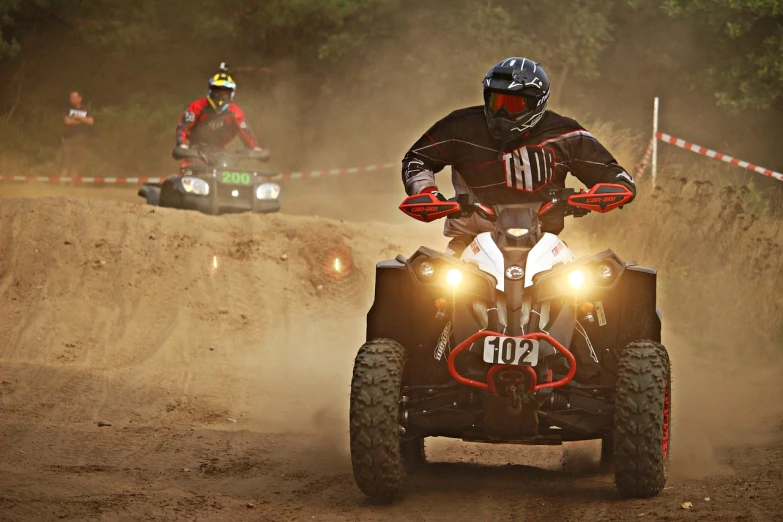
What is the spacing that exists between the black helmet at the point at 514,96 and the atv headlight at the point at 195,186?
33.7ft

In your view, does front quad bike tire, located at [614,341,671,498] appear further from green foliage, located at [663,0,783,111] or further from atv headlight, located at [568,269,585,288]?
green foliage, located at [663,0,783,111]

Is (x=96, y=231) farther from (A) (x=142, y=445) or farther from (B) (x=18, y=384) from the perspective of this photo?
(A) (x=142, y=445)

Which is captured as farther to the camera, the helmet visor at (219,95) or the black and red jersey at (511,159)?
the helmet visor at (219,95)

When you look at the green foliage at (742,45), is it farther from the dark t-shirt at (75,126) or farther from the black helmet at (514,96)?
the black helmet at (514,96)

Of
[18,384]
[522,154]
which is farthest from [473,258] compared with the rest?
[18,384]

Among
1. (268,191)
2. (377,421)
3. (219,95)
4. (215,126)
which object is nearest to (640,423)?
(377,421)

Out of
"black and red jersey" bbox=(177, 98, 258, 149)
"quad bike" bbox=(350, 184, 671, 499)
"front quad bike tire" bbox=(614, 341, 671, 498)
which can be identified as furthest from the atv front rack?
"black and red jersey" bbox=(177, 98, 258, 149)

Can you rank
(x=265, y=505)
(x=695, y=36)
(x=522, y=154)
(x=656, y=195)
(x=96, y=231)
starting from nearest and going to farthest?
(x=265, y=505) < (x=522, y=154) < (x=96, y=231) < (x=656, y=195) < (x=695, y=36)

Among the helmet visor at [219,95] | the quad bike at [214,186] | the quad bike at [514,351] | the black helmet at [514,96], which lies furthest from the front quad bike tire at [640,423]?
the helmet visor at [219,95]

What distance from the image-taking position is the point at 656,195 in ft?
47.8

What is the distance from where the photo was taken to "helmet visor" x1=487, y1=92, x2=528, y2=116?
612 centimetres

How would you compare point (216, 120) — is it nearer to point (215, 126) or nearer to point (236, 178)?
point (215, 126)

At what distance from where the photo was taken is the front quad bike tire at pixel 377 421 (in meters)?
5.58

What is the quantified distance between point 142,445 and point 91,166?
70.3 feet
